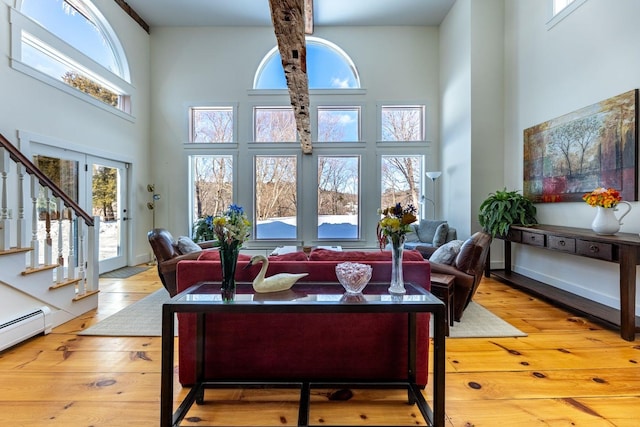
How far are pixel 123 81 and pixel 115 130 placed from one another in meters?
0.97

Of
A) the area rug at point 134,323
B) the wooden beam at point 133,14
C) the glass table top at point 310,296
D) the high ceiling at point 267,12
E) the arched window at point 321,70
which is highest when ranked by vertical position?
the high ceiling at point 267,12

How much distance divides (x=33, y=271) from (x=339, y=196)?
194 inches

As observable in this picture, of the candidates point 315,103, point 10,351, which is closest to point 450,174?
point 315,103

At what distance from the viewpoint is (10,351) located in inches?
90.7

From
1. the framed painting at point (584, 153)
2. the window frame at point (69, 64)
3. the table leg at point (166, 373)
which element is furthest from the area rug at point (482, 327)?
the window frame at point (69, 64)

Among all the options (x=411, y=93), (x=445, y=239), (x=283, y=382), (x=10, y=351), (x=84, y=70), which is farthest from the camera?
(x=411, y=93)

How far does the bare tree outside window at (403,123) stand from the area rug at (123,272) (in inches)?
216

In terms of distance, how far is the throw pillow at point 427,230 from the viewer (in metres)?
5.28

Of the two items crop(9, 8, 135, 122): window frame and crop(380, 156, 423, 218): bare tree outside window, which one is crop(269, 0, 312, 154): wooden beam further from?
crop(9, 8, 135, 122): window frame

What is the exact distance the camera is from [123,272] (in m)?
5.05

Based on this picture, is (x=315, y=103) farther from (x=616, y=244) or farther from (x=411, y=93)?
(x=616, y=244)

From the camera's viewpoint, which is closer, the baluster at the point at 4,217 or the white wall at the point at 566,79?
the baluster at the point at 4,217

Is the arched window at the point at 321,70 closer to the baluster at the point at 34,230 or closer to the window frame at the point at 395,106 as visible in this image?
the window frame at the point at 395,106

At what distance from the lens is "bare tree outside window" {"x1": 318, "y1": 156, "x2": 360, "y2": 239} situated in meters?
6.38
